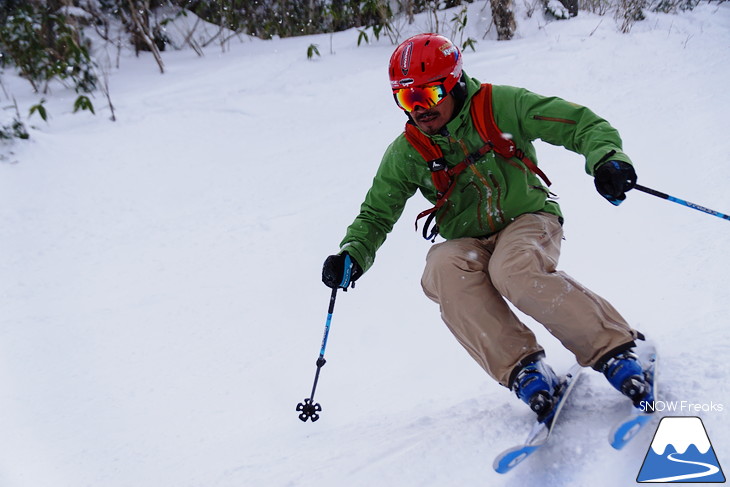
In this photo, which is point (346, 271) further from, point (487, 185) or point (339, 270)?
point (487, 185)

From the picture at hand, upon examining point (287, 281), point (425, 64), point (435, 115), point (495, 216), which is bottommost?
point (287, 281)

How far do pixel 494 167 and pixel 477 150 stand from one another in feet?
0.37

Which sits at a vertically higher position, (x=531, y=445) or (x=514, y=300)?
(x=514, y=300)

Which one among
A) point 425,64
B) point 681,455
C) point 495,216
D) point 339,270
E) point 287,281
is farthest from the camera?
point 287,281

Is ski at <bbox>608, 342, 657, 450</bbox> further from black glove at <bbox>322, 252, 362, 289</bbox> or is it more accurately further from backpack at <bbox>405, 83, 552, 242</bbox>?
black glove at <bbox>322, 252, 362, 289</bbox>

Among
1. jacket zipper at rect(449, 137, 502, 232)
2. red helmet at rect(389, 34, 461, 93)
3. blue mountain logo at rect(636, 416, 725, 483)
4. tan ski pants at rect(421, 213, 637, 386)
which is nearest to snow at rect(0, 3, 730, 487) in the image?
blue mountain logo at rect(636, 416, 725, 483)

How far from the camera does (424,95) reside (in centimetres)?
259

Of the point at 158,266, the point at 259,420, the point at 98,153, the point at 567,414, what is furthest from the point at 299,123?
the point at 567,414

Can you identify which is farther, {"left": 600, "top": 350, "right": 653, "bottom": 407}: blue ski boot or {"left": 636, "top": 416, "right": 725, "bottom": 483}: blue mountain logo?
{"left": 600, "top": 350, "right": 653, "bottom": 407}: blue ski boot

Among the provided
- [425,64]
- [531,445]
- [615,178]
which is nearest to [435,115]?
[425,64]

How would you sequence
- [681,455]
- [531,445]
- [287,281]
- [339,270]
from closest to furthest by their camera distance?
[681,455]
[531,445]
[339,270]
[287,281]

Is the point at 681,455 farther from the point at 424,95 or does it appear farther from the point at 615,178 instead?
the point at 424,95

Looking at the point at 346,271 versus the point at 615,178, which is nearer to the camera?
the point at 615,178

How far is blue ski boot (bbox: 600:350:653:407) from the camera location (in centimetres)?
208
